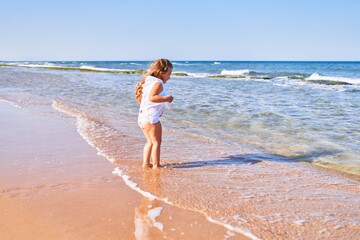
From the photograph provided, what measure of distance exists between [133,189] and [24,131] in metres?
3.85

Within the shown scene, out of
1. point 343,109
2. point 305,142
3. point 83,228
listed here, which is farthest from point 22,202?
point 343,109

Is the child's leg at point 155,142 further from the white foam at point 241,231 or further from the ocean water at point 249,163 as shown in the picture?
the white foam at point 241,231

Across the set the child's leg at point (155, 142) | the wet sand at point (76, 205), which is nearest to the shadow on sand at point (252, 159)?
the child's leg at point (155, 142)

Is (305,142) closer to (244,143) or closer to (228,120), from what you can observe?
(244,143)

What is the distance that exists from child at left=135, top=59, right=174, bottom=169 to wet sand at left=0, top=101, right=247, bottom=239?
1.84 ft

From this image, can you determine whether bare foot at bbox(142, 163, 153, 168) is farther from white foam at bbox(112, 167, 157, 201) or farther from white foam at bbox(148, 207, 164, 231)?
white foam at bbox(148, 207, 164, 231)

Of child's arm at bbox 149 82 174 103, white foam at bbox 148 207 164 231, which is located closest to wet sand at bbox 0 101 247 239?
white foam at bbox 148 207 164 231

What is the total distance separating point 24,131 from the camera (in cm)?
726

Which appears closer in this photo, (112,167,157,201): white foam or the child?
(112,167,157,201): white foam

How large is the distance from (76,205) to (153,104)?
201 centimetres

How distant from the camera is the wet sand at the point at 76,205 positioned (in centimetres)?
311

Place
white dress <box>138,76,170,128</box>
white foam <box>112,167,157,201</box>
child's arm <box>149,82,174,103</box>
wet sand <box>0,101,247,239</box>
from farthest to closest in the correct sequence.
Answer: white dress <box>138,76,170,128</box> → child's arm <box>149,82,174,103</box> → white foam <box>112,167,157,201</box> → wet sand <box>0,101,247,239</box>

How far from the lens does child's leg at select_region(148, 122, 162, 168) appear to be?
17.3ft

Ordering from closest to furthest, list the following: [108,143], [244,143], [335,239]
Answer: [335,239], [108,143], [244,143]
